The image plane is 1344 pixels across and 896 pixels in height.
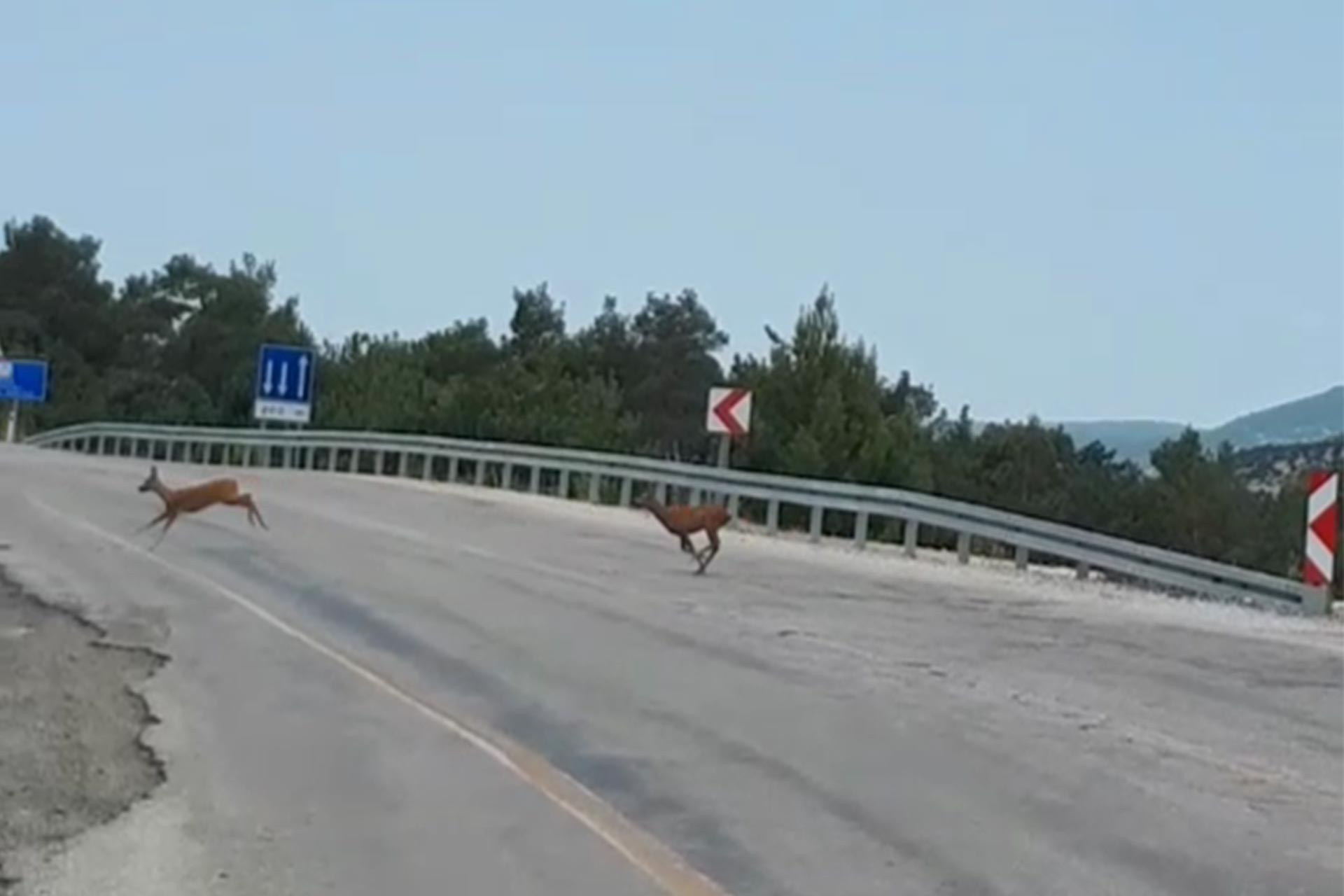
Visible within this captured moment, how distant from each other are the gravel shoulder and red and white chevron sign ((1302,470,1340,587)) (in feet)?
37.2

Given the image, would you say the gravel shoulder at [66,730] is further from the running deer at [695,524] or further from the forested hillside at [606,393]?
the forested hillside at [606,393]

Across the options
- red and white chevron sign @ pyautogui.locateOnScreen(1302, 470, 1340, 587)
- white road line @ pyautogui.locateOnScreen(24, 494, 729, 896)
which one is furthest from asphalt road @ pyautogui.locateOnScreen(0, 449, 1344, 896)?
red and white chevron sign @ pyautogui.locateOnScreen(1302, 470, 1340, 587)

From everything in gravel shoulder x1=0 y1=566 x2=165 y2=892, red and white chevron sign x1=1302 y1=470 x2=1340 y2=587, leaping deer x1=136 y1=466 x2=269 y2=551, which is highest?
red and white chevron sign x1=1302 y1=470 x2=1340 y2=587

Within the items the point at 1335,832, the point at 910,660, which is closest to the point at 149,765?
the point at 1335,832

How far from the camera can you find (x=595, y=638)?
53.0 ft

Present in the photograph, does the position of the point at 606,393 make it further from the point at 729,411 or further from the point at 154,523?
the point at 154,523

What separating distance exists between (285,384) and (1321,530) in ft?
117

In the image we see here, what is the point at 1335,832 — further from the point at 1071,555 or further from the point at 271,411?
the point at 271,411

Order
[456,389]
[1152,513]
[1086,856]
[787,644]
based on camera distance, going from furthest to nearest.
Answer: [456,389] < [1152,513] < [787,644] < [1086,856]

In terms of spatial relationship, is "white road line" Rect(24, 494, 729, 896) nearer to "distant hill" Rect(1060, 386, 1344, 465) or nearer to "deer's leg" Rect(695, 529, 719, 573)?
"deer's leg" Rect(695, 529, 719, 573)

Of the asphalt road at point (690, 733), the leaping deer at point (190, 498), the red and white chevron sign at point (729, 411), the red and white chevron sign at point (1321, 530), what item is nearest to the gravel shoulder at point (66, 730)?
the asphalt road at point (690, 733)

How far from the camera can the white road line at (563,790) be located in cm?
841

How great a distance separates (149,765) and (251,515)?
16.4 metres

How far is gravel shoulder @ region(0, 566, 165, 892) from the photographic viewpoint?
9219 millimetres
